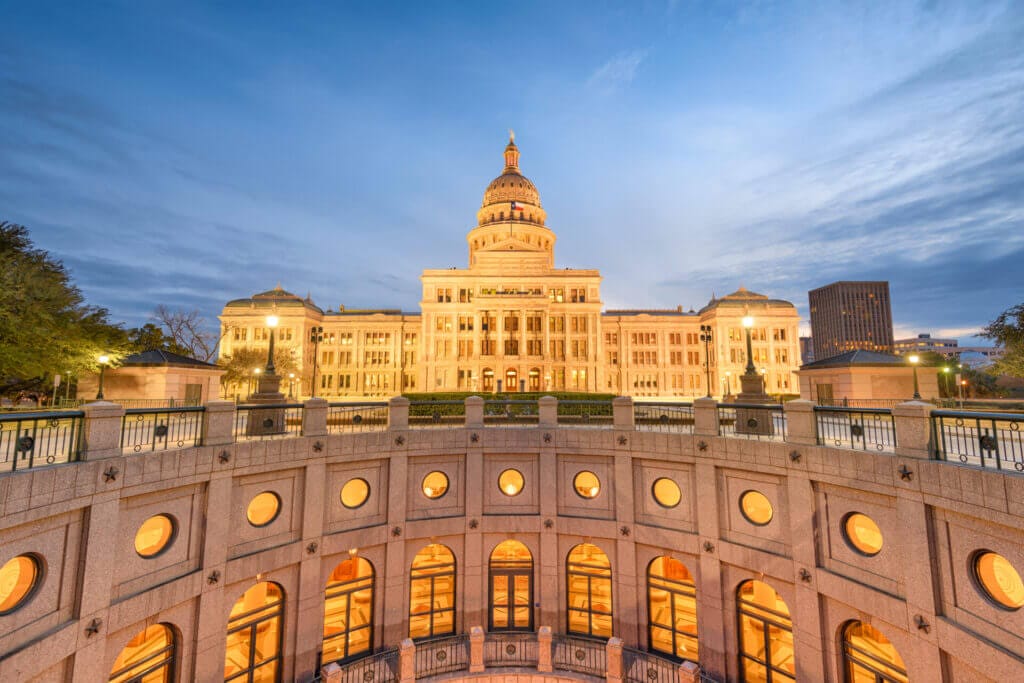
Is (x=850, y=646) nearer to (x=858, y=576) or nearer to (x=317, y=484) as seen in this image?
(x=858, y=576)

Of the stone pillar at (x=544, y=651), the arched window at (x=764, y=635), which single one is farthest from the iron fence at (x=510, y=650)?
the arched window at (x=764, y=635)

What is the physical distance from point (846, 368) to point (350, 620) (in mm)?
25082

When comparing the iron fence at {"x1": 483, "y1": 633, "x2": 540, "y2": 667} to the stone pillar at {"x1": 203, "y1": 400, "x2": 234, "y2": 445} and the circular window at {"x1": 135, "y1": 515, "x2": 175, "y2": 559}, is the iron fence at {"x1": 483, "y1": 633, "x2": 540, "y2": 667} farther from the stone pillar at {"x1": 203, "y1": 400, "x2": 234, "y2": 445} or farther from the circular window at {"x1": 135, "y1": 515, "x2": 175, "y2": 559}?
the stone pillar at {"x1": 203, "y1": 400, "x2": 234, "y2": 445}

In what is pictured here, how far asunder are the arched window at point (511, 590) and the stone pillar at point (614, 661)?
135 inches

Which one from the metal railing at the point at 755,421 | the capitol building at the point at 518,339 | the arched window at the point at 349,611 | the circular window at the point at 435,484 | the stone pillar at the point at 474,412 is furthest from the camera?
the capitol building at the point at 518,339

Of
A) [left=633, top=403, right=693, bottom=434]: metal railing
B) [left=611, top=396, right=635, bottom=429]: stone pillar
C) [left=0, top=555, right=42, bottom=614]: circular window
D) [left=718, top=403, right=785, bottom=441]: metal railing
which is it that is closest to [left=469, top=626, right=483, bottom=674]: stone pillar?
[left=611, top=396, right=635, bottom=429]: stone pillar

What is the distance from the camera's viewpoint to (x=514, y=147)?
325ft

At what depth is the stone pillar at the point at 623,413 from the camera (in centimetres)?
1588

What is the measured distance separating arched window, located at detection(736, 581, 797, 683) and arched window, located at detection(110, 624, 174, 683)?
16.3 metres

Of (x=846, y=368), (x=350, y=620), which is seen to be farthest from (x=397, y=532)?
(x=846, y=368)

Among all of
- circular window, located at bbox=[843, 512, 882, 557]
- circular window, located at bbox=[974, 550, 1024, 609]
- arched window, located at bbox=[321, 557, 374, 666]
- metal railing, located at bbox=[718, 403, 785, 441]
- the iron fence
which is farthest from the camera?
the iron fence

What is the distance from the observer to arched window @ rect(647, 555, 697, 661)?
575 inches

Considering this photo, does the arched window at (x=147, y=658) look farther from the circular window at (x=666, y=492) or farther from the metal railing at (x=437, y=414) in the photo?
the circular window at (x=666, y=492)

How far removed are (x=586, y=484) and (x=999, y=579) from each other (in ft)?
34.2
